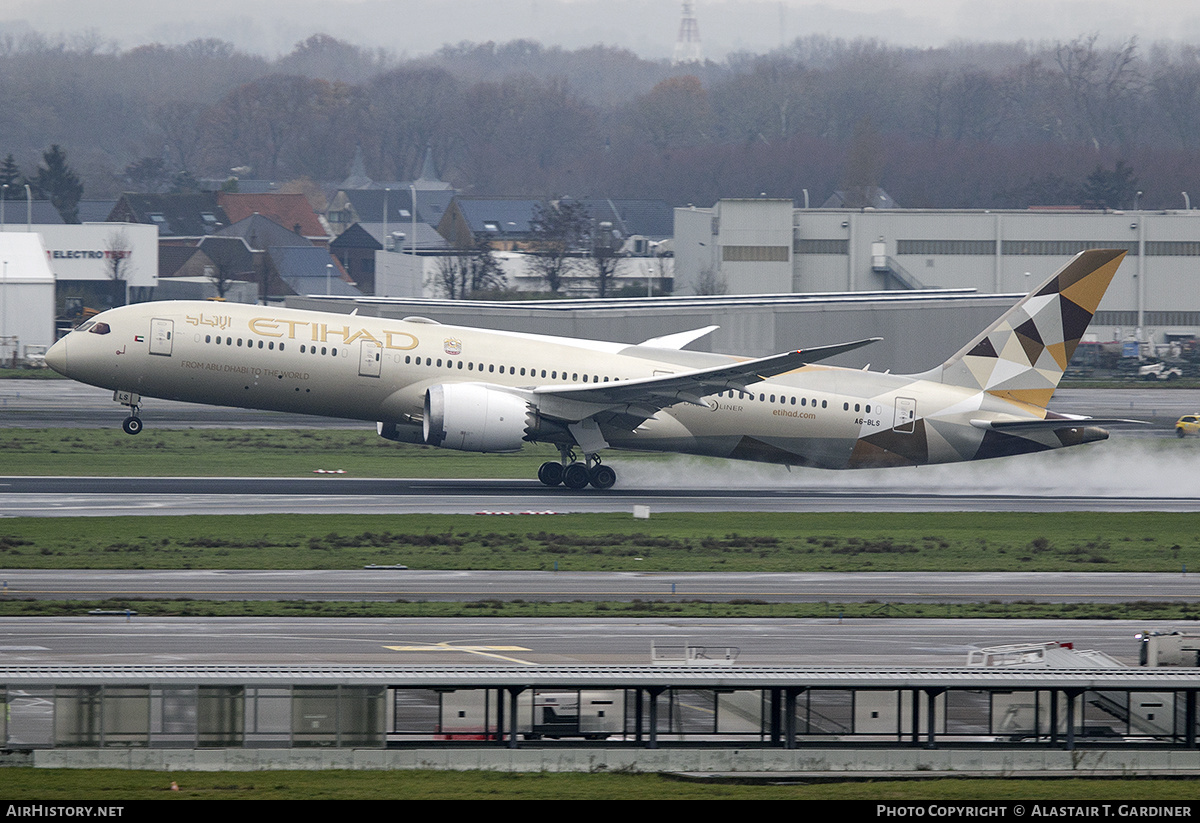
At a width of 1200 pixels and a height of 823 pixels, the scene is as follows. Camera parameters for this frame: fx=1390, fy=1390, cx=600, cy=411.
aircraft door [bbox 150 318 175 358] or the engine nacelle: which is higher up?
aircraft door [bbox 150 318 175 358]

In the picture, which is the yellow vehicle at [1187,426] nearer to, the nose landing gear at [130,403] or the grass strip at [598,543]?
the grass strip at [598,543]

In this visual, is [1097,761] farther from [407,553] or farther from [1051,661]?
[407,553]

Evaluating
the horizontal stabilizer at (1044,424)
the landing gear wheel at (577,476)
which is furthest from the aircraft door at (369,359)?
the horizontal stabilizer at (1044,424)

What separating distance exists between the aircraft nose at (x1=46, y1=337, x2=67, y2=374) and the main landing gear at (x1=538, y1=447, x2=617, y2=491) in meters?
17.2

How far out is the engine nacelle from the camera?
4725 cm

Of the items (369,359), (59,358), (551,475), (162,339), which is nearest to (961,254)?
(551,475)

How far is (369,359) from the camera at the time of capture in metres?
48.0

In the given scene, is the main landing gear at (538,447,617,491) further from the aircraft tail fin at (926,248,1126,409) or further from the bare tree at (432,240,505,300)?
the bare tree at (432,240,505,300)

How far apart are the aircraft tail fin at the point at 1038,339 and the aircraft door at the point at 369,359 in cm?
2065

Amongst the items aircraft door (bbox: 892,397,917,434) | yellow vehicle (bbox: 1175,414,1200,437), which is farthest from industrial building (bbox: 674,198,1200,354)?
aircraft door (bbox: 892,397,917,434)

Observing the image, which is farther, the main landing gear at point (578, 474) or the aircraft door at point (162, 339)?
the main landing gear at point (578, 474)

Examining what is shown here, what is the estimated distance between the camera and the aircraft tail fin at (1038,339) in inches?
1965

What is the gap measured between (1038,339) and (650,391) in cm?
1454

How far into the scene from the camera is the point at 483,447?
4806 cm
